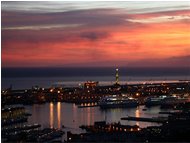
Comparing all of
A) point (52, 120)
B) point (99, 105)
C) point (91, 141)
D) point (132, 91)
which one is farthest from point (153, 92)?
point (91, 141)

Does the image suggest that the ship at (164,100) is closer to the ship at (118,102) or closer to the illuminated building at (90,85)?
the ship at (118,102)

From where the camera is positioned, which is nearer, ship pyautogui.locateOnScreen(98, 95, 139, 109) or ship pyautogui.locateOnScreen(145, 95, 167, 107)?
ship pyautogui.locateOnScreen(98, 95, 139, 109)

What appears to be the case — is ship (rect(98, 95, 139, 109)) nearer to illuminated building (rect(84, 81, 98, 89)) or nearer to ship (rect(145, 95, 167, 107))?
ship (rect(145, 95, 167, 107))

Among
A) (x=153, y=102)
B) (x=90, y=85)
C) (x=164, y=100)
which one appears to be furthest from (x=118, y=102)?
(x=90, y=85)

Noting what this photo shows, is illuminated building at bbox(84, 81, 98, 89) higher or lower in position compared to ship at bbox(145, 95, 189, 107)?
higher

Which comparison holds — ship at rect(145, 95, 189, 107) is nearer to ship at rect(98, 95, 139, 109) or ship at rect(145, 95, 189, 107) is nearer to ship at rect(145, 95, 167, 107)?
ship at rect(145, 95, 167, 107)

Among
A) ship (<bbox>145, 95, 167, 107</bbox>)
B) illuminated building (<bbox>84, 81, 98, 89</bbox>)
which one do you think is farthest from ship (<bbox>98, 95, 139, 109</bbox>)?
illuminated building (<bbox>84, 81, 98, 89</bbox>)

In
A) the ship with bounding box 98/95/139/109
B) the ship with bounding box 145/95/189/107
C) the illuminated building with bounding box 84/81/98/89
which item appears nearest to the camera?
the ship with bounding box 98/95/139/109

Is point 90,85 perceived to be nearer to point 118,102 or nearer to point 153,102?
point 118,102

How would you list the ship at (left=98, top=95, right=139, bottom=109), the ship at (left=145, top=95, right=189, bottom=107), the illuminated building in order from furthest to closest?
the illuminated building
the ship at (left=145, top=95, right=189, bottom=107)
the ship at (left=98, top=95, right=139, bottom=109)

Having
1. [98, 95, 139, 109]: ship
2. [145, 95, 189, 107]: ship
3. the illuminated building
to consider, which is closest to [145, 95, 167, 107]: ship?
[145, 95, 189, 107]: ship

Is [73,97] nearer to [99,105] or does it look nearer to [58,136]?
[99,105]
